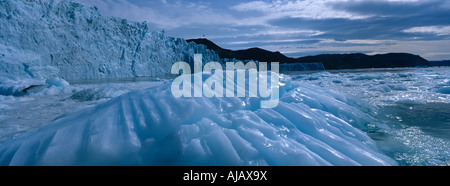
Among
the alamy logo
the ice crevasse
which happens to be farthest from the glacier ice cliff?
the ice crevasse

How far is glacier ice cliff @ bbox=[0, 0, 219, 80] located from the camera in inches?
634

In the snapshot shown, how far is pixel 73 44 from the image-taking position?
1956 cm

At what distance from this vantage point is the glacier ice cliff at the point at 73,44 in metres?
16.1

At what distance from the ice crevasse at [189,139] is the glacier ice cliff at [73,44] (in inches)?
723

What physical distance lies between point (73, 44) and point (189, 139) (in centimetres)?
2220

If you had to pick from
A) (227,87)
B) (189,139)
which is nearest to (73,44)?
(227,87)

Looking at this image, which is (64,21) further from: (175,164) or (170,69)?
(175,164)

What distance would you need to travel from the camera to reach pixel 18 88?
7973mm

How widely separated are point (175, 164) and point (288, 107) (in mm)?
1423

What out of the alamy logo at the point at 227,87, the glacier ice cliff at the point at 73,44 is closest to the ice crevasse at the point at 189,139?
the alamy logo at the point at 227,87

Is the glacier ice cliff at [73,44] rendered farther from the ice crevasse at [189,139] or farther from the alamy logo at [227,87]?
the ice crevasse at [189,139]

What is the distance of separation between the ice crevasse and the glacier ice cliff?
18362mm

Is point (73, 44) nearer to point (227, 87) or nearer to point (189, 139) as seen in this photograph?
point (227, 87)

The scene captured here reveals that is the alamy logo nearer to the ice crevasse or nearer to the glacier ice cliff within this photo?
the ice crevasse
